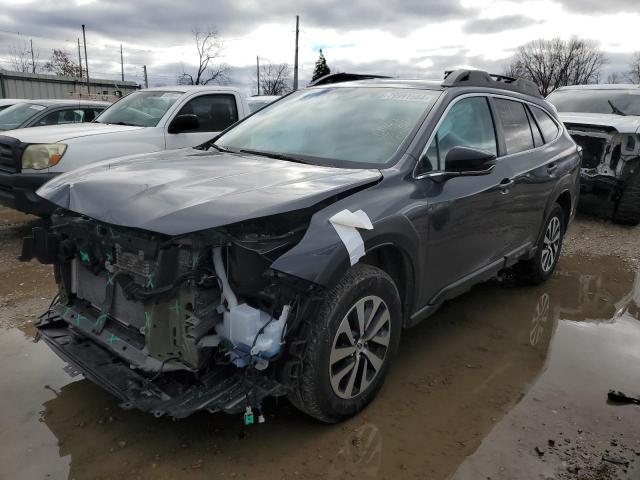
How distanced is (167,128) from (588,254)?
557cm

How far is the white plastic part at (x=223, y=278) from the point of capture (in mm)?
2463

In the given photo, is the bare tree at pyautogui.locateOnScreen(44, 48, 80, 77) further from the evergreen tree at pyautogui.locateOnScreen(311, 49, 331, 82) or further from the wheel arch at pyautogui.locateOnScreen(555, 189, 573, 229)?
the wheel arch at pyautogui.locateOnScreen(555, 189, 573, 229)

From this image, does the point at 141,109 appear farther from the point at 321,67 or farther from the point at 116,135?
the point at 321,67

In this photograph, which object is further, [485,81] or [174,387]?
[485,81]

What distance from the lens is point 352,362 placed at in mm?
2818

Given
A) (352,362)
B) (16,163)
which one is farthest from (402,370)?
(16,163)

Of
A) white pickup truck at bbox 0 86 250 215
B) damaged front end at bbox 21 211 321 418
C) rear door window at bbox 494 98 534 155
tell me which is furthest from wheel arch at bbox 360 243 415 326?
white pickup truck at bbox 0 86 250 215

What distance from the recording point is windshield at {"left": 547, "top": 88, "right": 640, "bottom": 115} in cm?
917

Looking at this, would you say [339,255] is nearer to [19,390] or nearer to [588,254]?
[19,390]

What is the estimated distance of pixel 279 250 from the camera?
251 cm


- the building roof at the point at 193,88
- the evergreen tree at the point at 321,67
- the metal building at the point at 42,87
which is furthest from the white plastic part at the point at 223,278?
the evergreen tree at the point at 321,67

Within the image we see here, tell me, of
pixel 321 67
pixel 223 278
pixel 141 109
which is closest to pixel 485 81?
pixel 223 278

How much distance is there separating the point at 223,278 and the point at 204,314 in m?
0.19

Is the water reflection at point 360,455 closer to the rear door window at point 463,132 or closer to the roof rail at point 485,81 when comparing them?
the rear door window at point 463,132
